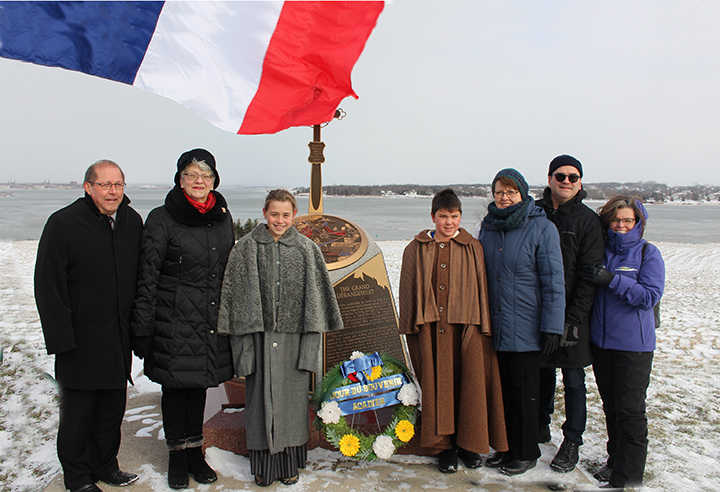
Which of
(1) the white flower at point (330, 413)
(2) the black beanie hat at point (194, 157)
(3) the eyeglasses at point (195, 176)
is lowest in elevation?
(1) the white flower at point (330, 413)

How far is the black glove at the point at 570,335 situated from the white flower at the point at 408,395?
1.07 meters

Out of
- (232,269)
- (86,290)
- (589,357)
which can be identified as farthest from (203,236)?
(589,357)

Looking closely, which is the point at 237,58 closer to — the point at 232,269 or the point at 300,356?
the point at 232,269

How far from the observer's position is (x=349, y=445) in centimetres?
304

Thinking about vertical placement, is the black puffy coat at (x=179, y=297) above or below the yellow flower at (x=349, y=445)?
above

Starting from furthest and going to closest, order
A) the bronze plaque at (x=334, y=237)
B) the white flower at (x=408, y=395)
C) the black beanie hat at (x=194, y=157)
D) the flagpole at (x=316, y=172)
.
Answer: the flagpole at (x=316, y=172)
the bronze plaque at (x=334, y=237)
the white flower at (x=408, y=395)
the black beanie hat at (x=194, y=157)

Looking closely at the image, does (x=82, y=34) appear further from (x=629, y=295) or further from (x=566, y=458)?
(x=566, y=458)

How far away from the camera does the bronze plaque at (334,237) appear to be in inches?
159

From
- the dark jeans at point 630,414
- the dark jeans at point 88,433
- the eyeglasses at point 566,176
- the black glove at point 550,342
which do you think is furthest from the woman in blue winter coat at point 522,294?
the dark jeans at point 88,433

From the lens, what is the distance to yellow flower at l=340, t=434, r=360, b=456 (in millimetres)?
3027

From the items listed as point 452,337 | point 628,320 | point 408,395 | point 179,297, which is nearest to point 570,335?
point 628,320

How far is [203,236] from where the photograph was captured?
282 cm

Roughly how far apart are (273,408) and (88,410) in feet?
3.67

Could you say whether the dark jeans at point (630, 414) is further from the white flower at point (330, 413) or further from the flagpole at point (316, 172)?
the flagpole at point (316, 172)
